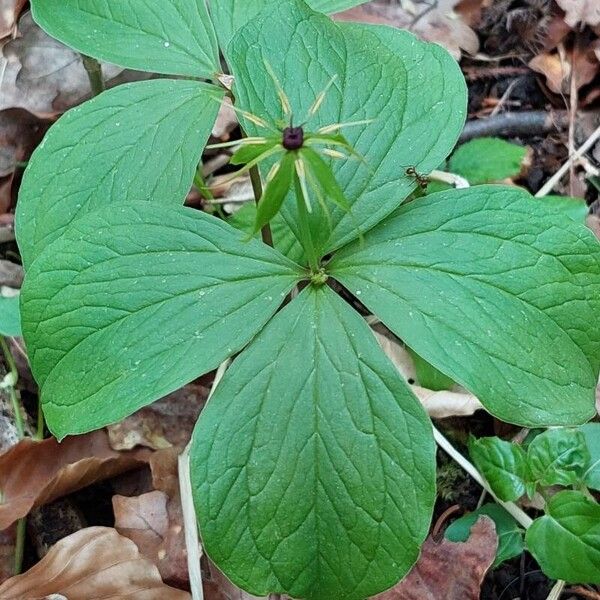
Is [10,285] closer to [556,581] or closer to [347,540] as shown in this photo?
[347,540]

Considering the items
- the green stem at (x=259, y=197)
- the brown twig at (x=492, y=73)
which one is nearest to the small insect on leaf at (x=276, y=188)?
the green stem at (x=259, y=197)

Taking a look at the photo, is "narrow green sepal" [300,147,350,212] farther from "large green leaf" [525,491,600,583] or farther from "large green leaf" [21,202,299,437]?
"large green leaf" [525,491,600,583]

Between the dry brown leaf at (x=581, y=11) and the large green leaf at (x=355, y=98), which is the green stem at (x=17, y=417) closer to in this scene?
the large green leaf at (x=355, y=98)

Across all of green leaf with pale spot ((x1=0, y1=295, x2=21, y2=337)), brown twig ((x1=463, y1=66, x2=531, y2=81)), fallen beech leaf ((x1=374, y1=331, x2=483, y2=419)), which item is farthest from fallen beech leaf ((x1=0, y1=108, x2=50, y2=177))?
brown twig ((x1=463, y1=66, x2=531, y2=81))

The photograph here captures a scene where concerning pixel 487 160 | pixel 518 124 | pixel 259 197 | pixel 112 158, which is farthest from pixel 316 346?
pixel 518 124

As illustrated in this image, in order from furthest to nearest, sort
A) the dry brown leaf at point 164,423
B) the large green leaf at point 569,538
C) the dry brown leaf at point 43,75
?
the dry brown leaf at point 43,75 → the dry brown leaf at point 164,423 → the large green leaf at point 569,538

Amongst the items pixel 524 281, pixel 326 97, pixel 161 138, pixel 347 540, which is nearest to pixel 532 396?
pixel 524 281
